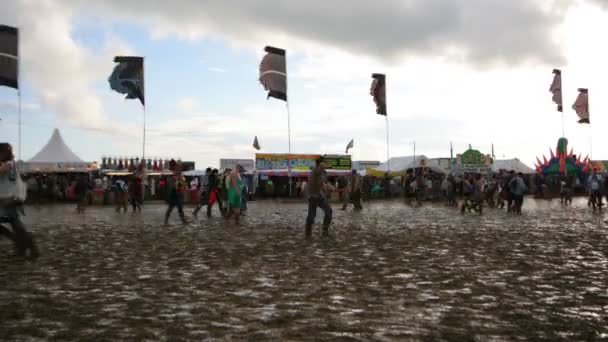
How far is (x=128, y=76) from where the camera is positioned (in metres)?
35.2

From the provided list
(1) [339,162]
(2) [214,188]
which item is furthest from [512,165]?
(2) [214,188]

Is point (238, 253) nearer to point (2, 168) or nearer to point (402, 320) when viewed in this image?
point (2, 168)

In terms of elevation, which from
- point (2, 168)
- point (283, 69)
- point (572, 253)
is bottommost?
point (572, 253)

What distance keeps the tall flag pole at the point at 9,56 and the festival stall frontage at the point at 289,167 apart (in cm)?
1790

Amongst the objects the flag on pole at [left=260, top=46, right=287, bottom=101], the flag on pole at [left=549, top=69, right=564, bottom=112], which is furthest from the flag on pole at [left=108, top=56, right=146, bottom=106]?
the flag on pole at [left=549, top=69, right=564, bottom=112]

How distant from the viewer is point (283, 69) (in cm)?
3997

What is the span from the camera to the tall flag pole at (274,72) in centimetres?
3859

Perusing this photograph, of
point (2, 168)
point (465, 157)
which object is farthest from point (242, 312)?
point (465, 157)

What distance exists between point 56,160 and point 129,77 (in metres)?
10.3

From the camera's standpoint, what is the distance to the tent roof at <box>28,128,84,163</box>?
41.4 metres

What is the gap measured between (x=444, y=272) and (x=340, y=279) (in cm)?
142

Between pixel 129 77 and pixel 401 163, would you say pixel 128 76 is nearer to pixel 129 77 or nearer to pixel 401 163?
pixel 129 77

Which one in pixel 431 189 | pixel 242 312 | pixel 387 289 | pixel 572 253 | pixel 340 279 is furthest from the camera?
pixel 431 189

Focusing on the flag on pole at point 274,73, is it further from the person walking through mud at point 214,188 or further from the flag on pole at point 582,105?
the flag on pole at point 582,105
